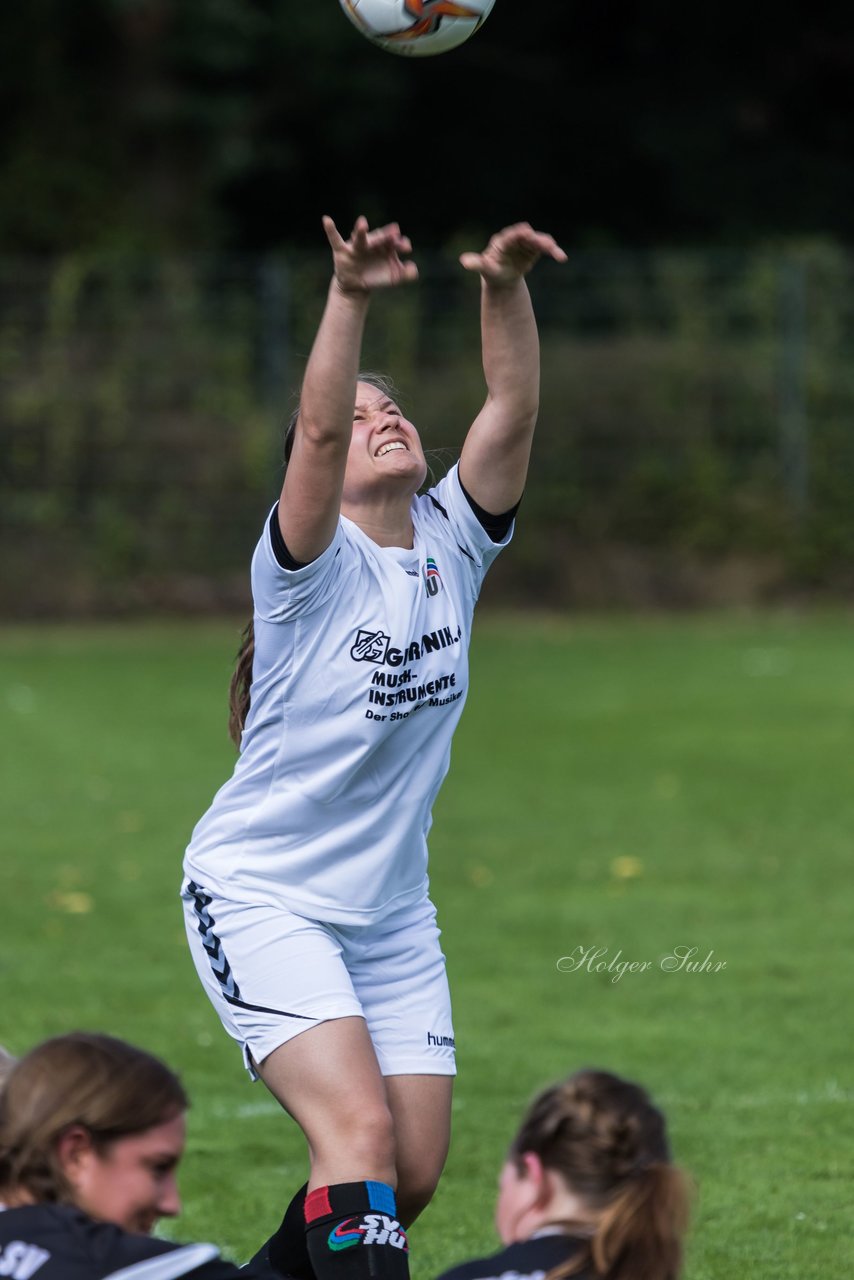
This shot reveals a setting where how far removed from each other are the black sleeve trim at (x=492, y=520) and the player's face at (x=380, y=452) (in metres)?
0.23

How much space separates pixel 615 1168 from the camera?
9.29 feet

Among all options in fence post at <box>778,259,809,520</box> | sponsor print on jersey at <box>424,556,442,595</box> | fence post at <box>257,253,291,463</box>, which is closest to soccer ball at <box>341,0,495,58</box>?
sponsor print on jersey at <box>424,556,442,595</box>

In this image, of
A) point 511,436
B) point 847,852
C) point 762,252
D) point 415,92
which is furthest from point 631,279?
point 511,436

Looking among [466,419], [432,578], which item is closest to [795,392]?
[466,419]

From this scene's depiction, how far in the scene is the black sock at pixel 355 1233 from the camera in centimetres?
356

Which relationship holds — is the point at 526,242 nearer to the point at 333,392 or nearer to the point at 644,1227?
the point at 333,392

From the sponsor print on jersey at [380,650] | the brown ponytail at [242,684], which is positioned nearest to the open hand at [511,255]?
the sponsor print on jersey at [380,650]

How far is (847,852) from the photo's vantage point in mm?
9469

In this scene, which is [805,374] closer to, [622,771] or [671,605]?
[671,605]

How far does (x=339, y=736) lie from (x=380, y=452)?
59 cm

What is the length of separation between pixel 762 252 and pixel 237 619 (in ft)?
23.9

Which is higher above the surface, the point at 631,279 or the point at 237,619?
the point at 631,279

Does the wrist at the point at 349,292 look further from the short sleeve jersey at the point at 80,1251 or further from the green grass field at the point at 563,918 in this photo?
the green grass field at the point at 563,918

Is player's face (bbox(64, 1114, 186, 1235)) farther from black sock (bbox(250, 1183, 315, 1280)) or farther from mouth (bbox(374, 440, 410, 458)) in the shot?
mouth (bbox(374, 440, 410, 458))
